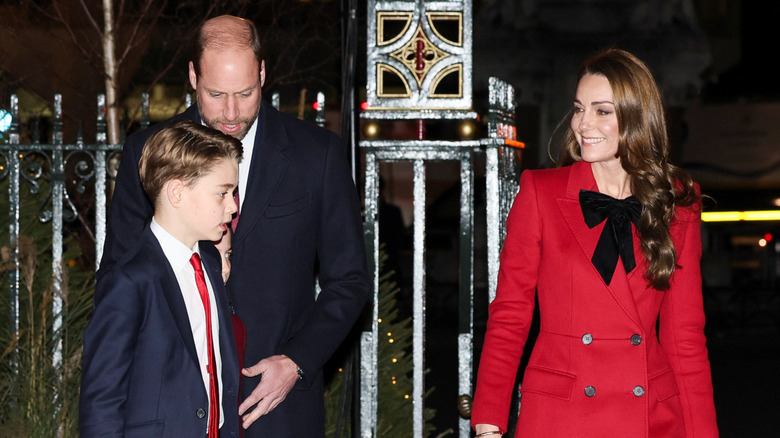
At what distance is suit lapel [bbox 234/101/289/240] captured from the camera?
321 centimetres

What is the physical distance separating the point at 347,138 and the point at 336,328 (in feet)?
4.58

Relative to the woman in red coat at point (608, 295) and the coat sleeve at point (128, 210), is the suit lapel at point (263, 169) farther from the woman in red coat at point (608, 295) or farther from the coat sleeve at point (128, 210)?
the woman in red coat at point (608, 295)

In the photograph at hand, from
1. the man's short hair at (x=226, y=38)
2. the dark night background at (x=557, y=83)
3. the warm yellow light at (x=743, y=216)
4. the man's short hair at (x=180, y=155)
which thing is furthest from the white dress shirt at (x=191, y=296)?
the warm yellow light at (x=743, y=216)

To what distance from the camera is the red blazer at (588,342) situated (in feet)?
10.2

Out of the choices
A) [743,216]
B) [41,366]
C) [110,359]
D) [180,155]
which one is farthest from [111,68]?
[743,216]

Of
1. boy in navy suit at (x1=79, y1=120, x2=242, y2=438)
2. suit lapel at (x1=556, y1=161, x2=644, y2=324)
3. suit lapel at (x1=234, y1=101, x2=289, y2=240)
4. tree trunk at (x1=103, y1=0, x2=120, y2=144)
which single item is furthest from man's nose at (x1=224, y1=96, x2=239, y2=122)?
tree trunk at (x1=103, y1=0, x2=120, y2=144)

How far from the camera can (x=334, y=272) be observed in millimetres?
3311

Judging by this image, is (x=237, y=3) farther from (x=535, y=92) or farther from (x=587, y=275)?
(x=535, y=92)

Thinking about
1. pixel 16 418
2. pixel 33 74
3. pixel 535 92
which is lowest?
pixel 16 418

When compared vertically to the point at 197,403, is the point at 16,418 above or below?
below

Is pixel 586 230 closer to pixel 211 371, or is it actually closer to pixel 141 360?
pixel 211 371

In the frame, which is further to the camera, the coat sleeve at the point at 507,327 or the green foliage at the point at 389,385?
the green foliage at the point at 389,385

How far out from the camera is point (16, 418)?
4859 mm

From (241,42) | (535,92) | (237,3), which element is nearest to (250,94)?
(241,42)
